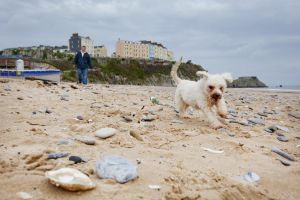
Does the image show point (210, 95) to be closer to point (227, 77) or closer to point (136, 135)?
point (227, 77)

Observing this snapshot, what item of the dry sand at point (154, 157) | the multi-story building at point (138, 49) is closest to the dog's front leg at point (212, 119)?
the dry sand at point (154, 157)

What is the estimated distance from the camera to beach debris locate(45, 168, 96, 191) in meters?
2.76

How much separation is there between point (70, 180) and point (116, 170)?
51 cm

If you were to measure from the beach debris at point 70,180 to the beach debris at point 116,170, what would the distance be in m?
0.23

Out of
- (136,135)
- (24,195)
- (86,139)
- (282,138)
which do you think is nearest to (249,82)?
(282,138)

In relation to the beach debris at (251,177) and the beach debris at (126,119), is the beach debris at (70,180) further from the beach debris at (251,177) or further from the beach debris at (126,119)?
the beach debris at (126,119)

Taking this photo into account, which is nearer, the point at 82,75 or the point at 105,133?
the point at 105,133

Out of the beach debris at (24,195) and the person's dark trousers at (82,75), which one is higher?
the person's dark trousers at (82,75)

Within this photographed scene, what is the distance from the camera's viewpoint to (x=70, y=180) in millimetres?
2826

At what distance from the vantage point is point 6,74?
1633 cm

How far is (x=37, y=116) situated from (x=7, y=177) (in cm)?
321

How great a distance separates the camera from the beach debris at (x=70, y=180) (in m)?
2.76

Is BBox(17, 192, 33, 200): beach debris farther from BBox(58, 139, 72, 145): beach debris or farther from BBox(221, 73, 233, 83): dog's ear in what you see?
BBox(221, 73, 233, 83): dog's ear

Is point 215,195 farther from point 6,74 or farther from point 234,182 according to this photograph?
point 6,74
